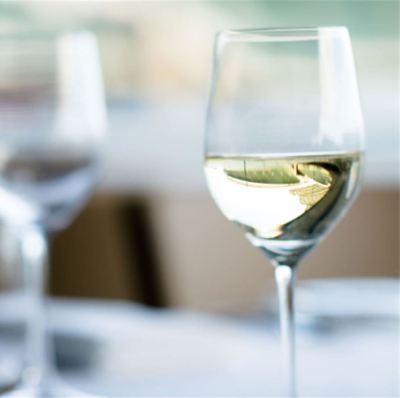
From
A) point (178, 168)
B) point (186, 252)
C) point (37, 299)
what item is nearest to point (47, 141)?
point (37, 299)

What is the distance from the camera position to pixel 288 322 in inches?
21.0

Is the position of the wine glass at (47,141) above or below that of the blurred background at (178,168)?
above

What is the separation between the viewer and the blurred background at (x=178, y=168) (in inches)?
91.4

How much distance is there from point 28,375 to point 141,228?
1661 millimetres

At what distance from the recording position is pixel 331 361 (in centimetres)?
82

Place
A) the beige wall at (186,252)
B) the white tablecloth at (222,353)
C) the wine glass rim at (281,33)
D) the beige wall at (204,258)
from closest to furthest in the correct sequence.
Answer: the wine glass rim at (281,33)
the white tablecloth at (222,353)
the beige wall at (186,252)
the beige wall at (204,258)

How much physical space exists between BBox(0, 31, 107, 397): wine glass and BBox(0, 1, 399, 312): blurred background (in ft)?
4.62

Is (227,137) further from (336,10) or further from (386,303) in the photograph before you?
(336,10)

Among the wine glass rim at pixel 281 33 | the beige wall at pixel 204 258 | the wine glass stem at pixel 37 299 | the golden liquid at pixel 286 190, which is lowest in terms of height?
the beige wall at pixel 204 258

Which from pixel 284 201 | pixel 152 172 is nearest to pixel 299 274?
pixel 152 172

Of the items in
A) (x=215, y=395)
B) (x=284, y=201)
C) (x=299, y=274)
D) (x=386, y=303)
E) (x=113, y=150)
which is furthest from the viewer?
(x=113, y=150)

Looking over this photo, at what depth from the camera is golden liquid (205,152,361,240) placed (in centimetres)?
52

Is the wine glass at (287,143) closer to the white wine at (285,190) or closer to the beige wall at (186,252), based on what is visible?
the white wine at (285,190)

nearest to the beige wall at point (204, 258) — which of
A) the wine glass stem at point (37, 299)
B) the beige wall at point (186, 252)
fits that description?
the beige wall at point (186, 252)
